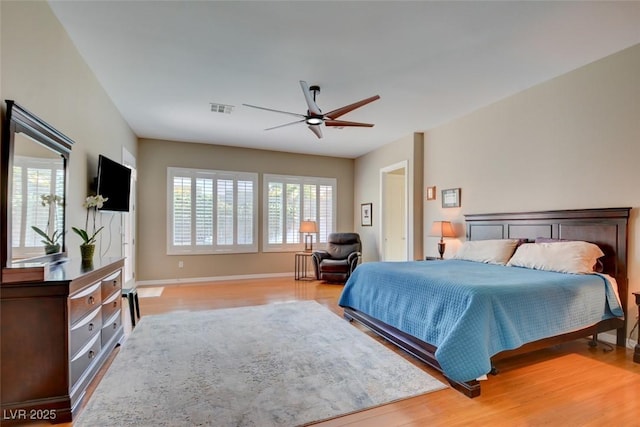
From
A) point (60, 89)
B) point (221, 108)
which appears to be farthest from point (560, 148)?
point (60, 89)

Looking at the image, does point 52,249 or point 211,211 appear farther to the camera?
point 211,211

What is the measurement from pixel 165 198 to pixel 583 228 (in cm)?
664

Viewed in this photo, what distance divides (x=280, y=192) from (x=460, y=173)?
3.86 m

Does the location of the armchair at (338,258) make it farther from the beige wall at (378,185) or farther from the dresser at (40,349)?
the dresser at (40,349)

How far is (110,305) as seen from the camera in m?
2.79

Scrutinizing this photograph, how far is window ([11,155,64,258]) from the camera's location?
201cm

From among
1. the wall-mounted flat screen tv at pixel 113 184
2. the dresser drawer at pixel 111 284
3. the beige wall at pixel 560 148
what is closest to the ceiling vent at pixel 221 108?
the wall-mounted flat screen tv at pixel 113 184

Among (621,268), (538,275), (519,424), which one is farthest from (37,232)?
(621,268)

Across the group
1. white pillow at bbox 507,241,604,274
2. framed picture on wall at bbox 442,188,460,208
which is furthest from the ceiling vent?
white pillow at bbox 507,241,604,274

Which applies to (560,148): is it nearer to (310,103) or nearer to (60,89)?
(310,103)

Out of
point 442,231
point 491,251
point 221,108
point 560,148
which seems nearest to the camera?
point 560,148

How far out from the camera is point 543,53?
3111 millimetres

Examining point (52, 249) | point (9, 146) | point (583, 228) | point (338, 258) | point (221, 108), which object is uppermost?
point (221, 108)

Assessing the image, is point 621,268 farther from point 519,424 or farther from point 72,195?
point 72,195
